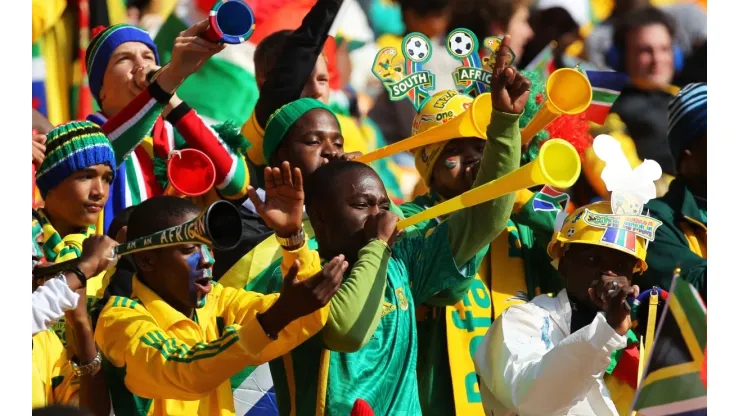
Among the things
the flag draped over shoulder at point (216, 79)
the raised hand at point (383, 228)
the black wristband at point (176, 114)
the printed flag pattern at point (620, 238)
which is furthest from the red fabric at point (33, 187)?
the printed flag pattern at point (620, 238)

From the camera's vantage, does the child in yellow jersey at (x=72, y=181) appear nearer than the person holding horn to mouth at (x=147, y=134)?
Yes

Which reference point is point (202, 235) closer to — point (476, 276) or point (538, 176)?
point (538, 176)

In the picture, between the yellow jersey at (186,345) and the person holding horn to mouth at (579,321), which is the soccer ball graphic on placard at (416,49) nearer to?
the person holding horn to mouth at (579,321)

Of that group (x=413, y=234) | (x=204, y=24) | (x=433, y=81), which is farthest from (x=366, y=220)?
(x=433, y=81)

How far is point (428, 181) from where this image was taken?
16.3 ft

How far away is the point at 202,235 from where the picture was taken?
344 centimetres

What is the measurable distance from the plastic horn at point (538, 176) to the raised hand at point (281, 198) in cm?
35

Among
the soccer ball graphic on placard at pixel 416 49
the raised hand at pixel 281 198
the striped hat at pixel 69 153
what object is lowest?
the raised hand at pixel 281 198

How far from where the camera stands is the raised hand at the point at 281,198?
144 inches

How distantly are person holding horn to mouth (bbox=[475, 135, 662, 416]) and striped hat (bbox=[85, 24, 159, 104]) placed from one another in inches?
67.6

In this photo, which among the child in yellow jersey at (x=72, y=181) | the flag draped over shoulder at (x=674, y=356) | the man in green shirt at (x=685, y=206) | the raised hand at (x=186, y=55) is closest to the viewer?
the flag draped over shoulder at (x=674, y=356)

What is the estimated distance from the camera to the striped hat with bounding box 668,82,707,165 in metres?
5.54

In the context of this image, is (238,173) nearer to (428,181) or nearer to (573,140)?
(428,181)

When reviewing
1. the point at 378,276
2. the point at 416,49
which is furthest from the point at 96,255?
the point at 416,49
